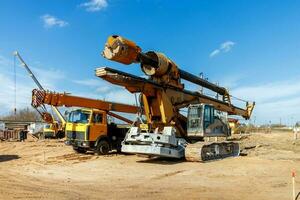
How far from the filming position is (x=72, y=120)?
23.1 meters

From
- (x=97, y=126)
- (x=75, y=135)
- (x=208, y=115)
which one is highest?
(x=208, y=115)

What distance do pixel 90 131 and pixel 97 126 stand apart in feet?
2.02

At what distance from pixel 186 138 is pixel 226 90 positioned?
5633 millimetres

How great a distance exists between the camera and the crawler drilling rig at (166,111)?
1791cm

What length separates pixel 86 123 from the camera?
73.5 ft

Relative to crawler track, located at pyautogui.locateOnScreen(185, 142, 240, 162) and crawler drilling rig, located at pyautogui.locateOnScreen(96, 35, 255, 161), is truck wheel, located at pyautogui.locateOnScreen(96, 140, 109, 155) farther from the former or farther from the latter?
crawler track, located at pyautogui.locateOnScreen(185, 142, 240, 162)

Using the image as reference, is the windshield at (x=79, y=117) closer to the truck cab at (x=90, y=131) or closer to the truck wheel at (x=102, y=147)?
the truck cab at (x=90, y=131)

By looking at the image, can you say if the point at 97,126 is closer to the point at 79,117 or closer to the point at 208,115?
the point at 79,117

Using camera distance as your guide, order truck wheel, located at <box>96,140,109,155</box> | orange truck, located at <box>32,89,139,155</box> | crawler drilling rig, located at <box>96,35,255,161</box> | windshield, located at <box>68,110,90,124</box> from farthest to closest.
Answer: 1. windshield, located at <box>68,110,90,124</box>
2. truck wheel, located at <box>96,140,109,155</box>
3. orange truck, located at <box>32,89,139,155</box>
4. crawler drilling rig, located at <box>96,35,255,161</box>

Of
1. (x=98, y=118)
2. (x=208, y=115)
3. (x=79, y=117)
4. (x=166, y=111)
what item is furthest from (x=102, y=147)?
(x=208, y=115)

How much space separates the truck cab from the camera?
2228 cm

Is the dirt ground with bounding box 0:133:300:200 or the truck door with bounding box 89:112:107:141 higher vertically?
the truck door with bounding box 89:112:107:141

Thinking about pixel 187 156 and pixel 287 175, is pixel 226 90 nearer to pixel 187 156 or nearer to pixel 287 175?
pixel 187 156

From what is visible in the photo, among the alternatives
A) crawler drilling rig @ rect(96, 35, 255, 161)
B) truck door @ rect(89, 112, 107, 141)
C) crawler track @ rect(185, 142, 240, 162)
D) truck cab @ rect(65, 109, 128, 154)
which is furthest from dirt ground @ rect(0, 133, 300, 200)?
truck door @ rect(89, 112, 107, 141)
